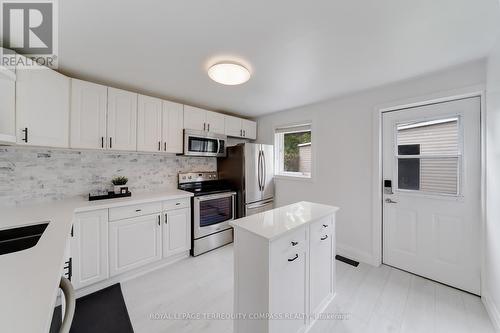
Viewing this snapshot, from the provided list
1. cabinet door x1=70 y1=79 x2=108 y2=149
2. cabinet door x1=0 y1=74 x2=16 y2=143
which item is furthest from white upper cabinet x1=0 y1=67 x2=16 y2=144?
cabinet door x1=70 y1=79 x2=108 y2=149

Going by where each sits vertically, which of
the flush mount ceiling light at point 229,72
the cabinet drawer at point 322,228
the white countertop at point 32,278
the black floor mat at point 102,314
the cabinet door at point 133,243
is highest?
the flush mount ceiling light at point 229,72

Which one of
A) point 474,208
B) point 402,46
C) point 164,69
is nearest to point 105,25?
point 164,69

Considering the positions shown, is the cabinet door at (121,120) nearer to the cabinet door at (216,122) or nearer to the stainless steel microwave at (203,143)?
the stainless steel microwave at (203,143)

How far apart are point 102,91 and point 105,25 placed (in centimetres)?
105

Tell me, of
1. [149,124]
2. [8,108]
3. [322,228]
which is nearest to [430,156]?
[322,228]

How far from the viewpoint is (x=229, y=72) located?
6.06 feet

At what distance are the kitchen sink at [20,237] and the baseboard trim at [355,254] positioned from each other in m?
3.24

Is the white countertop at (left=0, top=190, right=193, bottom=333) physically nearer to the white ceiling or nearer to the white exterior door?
the white ceiling

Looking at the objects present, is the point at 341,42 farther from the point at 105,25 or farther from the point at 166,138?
the point at 166,138

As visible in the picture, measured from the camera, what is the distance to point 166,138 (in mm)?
2695

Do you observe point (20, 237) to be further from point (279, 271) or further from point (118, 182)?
point (279, 271)

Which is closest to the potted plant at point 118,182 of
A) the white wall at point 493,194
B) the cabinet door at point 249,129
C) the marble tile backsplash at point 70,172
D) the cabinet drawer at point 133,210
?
the marble tile backsplash at point 70,172

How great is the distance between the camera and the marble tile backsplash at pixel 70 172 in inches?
76.0

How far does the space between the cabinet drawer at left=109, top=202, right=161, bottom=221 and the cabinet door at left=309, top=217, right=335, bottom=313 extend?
190 centimetres
